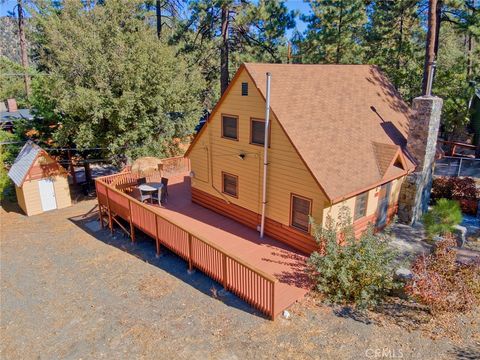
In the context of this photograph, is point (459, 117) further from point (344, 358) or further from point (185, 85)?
point (344, 358)

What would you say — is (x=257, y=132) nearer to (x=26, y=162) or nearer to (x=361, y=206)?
(x=361, y=206)

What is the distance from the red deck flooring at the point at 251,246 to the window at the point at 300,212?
3.07ft

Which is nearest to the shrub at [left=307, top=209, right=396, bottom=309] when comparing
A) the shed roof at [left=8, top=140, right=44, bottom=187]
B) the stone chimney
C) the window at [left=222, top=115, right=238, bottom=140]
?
the stone chimney

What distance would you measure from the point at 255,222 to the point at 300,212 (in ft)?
7.36

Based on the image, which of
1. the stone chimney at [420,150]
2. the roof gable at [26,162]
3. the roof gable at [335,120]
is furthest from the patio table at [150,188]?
the stone chimney at [420,150]

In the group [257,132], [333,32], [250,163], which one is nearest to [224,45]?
[333,32]

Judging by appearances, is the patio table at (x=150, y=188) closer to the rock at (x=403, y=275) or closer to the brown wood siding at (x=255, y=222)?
the brown wood siding at (x=255, y=222)

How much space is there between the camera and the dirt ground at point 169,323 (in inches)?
301

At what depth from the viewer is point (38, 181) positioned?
1733 cm

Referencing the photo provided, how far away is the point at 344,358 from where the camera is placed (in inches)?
286

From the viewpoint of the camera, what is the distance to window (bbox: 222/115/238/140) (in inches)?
505

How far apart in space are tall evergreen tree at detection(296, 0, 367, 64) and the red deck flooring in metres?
16.3

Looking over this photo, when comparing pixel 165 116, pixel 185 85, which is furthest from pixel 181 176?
pixel 185 85

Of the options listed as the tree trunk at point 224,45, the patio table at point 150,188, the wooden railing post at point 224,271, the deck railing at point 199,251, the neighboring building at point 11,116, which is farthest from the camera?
the neighboring building at point 11,116
